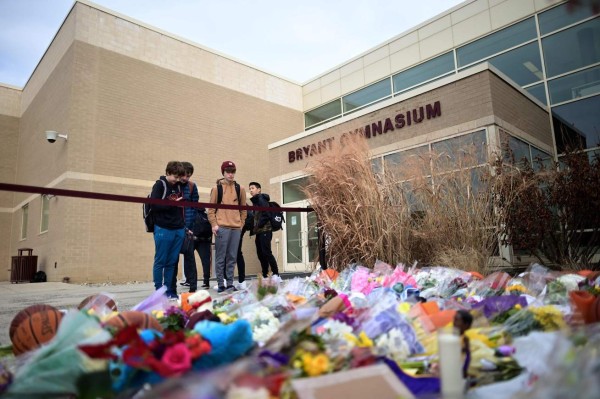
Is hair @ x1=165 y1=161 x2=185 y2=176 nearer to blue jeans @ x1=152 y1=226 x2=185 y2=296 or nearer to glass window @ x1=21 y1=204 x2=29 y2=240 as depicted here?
blue jeans @ x1=152 y1=226 x2=185 y2=296

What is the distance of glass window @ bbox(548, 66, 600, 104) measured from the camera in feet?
30.3

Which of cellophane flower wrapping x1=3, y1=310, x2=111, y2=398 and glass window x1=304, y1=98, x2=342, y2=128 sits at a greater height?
glass window x1=304, y1=98, x2=342, y2=128

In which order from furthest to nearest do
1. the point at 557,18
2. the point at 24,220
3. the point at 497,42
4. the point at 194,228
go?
1. the point at 24,220
2. the point at 497,42
3. the point at 557,18
4. the point at 194,228

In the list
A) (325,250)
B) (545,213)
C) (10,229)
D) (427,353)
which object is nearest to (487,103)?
(545,213)

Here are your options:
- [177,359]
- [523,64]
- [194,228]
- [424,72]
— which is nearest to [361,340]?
[177,359]

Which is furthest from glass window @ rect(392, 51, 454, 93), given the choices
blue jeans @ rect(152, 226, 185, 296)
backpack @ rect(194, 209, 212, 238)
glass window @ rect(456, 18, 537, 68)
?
blue jeans @ rect(152, 226, 185, 296)

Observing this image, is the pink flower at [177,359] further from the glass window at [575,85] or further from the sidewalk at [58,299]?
the glass window at [575,85]

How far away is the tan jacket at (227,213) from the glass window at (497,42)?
977 cm

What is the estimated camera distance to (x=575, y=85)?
9.53 metres

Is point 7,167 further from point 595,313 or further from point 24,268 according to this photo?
point 595,313

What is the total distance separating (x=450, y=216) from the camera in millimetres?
4230

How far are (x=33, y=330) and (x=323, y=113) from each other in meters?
15.3

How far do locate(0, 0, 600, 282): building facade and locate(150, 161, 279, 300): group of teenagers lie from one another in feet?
10.8

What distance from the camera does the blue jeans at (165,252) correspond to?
390 centimetres
